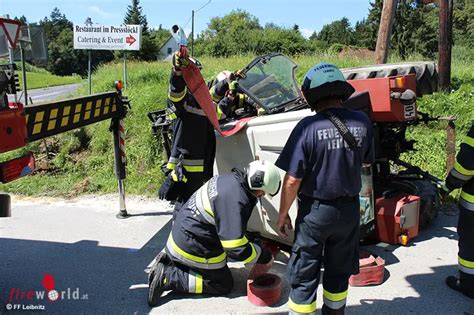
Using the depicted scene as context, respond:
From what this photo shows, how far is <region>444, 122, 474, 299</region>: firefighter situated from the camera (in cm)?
312

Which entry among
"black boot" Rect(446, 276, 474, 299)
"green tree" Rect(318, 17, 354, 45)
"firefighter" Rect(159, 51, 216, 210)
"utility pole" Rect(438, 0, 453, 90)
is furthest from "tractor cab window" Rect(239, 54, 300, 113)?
"green tree" Rect(318, 17, 354, 45)

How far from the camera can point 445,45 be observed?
8.40m

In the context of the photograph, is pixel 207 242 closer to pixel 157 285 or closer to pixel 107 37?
pixel 157 285

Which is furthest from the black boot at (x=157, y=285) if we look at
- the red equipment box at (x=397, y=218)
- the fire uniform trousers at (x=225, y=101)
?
the red equipment box at (x=397, y=218)

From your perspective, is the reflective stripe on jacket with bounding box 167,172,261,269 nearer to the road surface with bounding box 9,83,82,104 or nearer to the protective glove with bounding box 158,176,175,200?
the protective glove with bounding box 158,176,175,200

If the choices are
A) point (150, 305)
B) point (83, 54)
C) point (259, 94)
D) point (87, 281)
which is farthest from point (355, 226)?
point (83, 54)

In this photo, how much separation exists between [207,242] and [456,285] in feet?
6.54

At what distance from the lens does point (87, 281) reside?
12.0 ft

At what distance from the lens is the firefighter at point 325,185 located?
2.51 meters

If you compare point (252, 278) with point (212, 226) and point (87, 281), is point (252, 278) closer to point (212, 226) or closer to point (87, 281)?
point (212, 226)

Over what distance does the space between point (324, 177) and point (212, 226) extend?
1.12 meters

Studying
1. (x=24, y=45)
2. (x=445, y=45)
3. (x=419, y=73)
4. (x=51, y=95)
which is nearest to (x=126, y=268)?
(x=419, y=73)

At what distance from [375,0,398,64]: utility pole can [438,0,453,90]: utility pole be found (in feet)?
4.36

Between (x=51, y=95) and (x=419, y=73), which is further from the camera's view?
(x=51, y=95)
